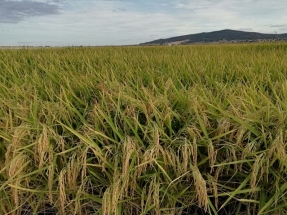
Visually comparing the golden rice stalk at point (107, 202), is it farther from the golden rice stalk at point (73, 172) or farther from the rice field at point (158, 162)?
the golden rice stalk at point (73, 172)

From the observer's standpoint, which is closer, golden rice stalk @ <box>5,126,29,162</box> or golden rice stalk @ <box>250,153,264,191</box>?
golden rice stalk @ <box>250,153,264,191</box>

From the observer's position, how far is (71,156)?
1.54 meters

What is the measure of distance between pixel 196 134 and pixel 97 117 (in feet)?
1.71

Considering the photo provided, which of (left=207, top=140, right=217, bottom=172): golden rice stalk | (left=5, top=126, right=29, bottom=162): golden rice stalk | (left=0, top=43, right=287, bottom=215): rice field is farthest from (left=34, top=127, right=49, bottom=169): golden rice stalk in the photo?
(left=207, top=140, right=217, bottom=172): golden rice stalk

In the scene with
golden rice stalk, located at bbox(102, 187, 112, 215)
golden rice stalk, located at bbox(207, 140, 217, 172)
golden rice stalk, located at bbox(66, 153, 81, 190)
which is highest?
golden rice stalk, located at bbox(207, 140, 217, 172)

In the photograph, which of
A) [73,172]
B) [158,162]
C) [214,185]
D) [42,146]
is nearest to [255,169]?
[214,185]

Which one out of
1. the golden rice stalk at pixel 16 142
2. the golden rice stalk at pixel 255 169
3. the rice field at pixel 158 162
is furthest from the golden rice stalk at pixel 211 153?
the golden rice stalk at pixel 16 142

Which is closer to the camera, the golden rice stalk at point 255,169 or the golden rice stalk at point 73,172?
the golden rice stalk at point 255,169

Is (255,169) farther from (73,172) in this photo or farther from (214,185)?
(73,172)

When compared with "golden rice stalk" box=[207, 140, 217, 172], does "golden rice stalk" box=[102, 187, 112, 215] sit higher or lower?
lower

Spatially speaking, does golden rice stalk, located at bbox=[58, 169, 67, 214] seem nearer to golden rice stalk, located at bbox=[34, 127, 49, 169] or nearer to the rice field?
the rice field

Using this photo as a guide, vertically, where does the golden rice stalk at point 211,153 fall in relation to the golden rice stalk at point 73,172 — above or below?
above

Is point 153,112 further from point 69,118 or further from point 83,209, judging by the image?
point 83,209

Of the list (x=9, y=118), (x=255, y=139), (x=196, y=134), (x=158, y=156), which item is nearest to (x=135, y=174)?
(x=158, y=156)
